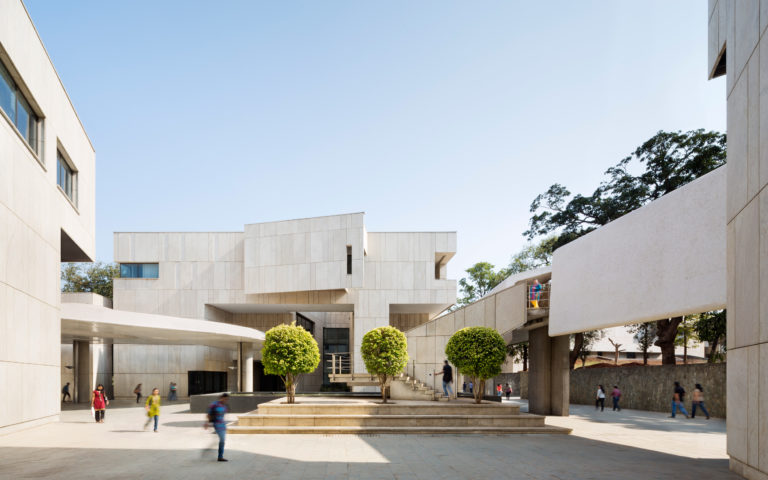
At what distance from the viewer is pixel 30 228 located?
692 inches

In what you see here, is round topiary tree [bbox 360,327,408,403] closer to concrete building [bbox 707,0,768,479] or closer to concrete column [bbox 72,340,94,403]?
concrete building [bbox 707,0,768,479]

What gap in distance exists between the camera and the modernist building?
1467 inches

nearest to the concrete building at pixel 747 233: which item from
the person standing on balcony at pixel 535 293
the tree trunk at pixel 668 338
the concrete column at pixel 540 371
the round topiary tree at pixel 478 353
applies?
the round topiary tree at pixel 478 353

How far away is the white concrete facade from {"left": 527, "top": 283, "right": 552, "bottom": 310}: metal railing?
16.5 m

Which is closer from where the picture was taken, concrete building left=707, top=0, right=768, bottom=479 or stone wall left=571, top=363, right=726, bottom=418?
concrete building left=707, top=0, right=768, bottom=479

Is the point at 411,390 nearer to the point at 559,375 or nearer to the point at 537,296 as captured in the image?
the point at 559,375

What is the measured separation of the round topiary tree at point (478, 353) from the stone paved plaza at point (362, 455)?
278 centimetres

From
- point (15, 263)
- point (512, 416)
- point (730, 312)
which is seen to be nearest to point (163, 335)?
point (15, 263)

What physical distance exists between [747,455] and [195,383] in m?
34.7

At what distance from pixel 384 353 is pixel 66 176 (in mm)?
14267

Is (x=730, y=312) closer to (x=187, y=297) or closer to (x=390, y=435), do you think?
(x=390, y=435)

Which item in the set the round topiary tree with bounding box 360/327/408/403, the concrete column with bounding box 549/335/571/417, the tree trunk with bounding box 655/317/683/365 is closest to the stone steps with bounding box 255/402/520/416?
the round topiary tree with bounding box 360/327/408/403

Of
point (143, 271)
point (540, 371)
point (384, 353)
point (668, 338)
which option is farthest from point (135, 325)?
point (668, 338)

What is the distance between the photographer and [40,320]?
1830 cm
